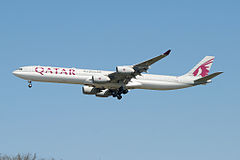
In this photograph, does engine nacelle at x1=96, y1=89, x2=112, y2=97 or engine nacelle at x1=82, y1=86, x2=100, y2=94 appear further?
engine nacelle at x1=96, y1=89, x2=112, y2=97

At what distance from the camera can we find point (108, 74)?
5403 centimetres

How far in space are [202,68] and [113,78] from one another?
1583cm

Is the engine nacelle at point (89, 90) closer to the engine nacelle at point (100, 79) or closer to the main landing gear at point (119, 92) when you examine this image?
the main landing gear at point (119, 92)

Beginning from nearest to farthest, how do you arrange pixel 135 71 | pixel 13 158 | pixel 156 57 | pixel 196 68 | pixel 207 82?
pixel 156 57 → pixel 135 71 → pixel 207 82 → pixel 196 68 → pixel 13 158

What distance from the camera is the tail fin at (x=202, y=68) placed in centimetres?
6128

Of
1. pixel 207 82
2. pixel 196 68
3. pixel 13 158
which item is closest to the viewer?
pixel 207 82

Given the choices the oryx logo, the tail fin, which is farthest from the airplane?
the oryx logo

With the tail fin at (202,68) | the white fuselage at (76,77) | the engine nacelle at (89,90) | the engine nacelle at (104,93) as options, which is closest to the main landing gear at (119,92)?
the white fuselage at (76,77)

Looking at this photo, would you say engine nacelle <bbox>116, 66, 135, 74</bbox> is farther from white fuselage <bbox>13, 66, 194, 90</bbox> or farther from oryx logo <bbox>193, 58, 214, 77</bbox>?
oryx logo <bbox>193, 58, 214, 77</bbox>

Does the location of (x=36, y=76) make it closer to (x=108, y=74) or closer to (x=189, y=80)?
(x=108, y=74)

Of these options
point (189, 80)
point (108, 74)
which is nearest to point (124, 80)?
point (108, 74)

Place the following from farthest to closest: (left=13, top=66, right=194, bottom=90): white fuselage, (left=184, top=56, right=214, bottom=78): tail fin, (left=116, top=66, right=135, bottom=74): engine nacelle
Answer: (left=184, top=56, right=214, bottom=78): tail fin, (left=13, top=66, right=194, bottom=90): white fuselage, (left=116, top=66, right=135, bottom=74): engine nacelle

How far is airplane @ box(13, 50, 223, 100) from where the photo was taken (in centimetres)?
5184

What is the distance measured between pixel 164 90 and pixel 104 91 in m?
8.69
